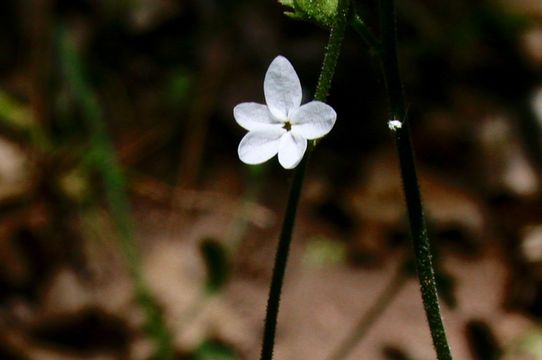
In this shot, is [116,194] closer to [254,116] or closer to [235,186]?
[235,186]

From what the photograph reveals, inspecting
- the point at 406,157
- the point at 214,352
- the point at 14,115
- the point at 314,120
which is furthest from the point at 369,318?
the point at 14,115

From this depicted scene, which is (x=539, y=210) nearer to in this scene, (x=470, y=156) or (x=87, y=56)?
(x=470, y=156)

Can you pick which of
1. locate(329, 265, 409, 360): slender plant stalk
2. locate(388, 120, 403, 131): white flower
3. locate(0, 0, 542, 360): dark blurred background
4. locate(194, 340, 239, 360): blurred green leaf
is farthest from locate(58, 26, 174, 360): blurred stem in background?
locate(388, 120, 403, 131): white flower

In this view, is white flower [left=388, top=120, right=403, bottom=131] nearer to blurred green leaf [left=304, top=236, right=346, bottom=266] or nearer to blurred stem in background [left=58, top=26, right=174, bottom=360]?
blurred stem in background [left=58, top=26, right=174, bottom=360]

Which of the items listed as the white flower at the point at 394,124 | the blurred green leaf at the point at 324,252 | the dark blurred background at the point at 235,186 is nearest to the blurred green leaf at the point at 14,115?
the dark blurred background at the point at 235,186

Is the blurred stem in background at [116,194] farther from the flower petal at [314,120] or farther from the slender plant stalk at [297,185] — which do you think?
the flower petal at [314,120]

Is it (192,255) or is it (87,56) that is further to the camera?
(87,56)

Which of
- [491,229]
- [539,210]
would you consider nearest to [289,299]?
[491,229]
